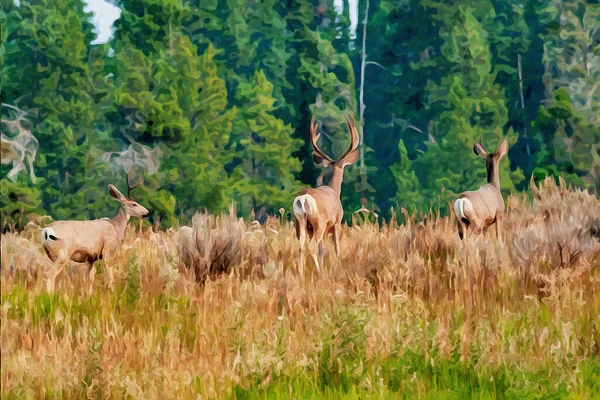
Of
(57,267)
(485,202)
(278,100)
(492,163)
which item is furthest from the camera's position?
(278,100)

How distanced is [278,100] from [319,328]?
27.0m

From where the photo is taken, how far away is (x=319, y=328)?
17.8ft

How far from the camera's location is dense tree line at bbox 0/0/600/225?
2558 centimetres

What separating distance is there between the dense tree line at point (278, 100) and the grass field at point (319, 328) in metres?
13.8

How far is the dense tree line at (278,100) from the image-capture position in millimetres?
25578

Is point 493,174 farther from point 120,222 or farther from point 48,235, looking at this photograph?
point 48,235

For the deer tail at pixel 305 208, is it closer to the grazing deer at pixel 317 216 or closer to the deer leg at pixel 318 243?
the grazing deer at pixel 317 216

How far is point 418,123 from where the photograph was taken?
3503cm

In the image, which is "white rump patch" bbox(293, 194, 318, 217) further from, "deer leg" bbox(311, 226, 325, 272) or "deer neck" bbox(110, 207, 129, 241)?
"deer neck" bbox(110, 207, 129, 241)

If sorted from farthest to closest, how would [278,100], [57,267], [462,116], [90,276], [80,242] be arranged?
1. [278,100]
2. [462,116]
3. [80,242]
4. [57,267]
5. [90,276]

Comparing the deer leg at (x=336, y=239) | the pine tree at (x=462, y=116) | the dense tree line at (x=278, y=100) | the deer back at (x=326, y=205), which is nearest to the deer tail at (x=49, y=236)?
the deer back at (x=326, y=205)

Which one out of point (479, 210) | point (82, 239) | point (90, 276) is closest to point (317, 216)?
Answer: point (479, 210)

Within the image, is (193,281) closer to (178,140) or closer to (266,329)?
(266,329)

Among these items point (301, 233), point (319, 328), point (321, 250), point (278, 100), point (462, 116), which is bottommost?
point (278, 100)
